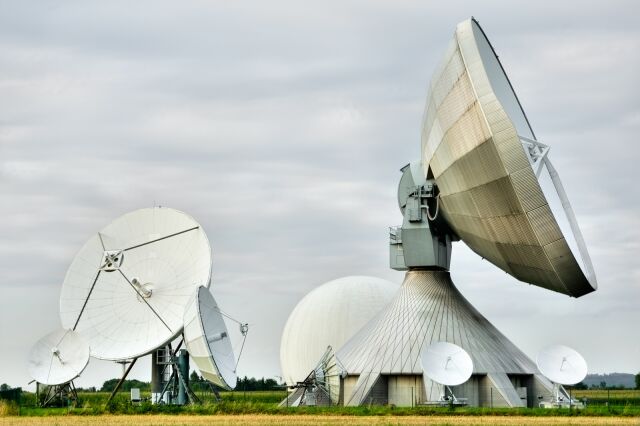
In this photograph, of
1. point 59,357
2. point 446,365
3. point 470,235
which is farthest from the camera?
point 59,357

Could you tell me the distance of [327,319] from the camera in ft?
271

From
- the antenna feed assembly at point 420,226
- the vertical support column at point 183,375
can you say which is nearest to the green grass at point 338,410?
the vertical support column at point 183,375

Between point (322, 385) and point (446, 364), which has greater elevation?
point (446, 364)

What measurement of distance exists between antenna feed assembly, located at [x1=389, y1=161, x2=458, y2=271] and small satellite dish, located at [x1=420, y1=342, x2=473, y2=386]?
6517 mm

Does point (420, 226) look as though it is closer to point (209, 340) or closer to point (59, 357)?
point (209, 340)

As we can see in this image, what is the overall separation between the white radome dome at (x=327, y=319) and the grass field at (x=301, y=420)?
26.1 m

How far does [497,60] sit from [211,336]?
793 inches

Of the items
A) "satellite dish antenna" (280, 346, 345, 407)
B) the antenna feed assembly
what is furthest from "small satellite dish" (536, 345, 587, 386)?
"satellite dish antenna" (280, 346, 345, 407)

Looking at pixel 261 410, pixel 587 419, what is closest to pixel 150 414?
pixel 261 410

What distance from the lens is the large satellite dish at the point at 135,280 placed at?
68750mm

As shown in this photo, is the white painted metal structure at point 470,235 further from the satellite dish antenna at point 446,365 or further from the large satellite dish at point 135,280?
the large satellite dish at point 135,280

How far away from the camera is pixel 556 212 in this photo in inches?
2197

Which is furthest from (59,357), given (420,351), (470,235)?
(470,235)

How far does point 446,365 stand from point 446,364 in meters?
0.06
